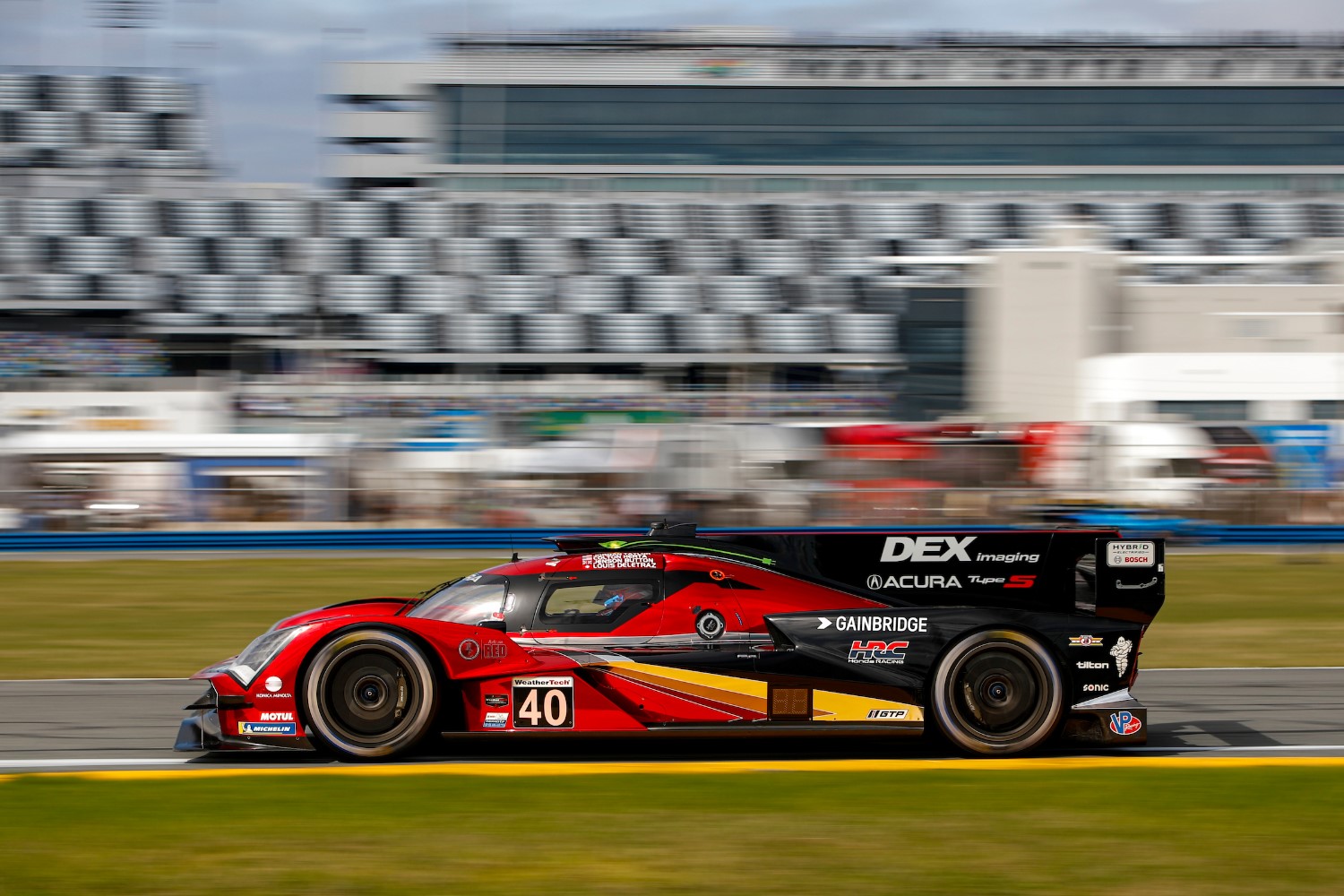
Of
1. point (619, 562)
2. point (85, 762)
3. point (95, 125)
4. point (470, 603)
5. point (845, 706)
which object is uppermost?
point (95, 125)

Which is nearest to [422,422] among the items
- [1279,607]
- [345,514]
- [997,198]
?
[345,514]

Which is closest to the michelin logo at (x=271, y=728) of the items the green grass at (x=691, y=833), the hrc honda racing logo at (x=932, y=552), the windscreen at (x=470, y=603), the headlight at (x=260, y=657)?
the headlight at (x=260, y=657)

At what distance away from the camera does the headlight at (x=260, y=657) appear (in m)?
6.07

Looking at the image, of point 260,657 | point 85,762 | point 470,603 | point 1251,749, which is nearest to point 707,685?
point 470,603

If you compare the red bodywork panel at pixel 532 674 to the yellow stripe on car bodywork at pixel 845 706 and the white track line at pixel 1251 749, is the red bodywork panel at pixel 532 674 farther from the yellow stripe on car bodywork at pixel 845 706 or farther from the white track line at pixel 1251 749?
the white track line at pixel 1251 749

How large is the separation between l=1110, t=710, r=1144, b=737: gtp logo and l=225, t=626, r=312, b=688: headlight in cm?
353

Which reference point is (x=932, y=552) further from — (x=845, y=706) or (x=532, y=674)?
(x=532, y=674)

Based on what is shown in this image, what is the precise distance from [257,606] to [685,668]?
8450mm

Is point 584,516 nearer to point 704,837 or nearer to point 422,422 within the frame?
point 422,422

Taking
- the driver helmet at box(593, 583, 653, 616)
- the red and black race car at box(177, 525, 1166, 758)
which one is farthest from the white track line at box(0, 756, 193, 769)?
the driver helmet at box(593, 583, 653, 616)

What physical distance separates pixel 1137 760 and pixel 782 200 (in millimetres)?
42881

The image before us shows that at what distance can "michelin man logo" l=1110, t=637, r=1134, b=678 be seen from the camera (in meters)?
6.11

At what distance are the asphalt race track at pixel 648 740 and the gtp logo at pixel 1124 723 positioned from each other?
0.27 m

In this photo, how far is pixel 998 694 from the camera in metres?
6.13
